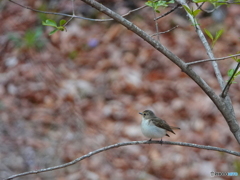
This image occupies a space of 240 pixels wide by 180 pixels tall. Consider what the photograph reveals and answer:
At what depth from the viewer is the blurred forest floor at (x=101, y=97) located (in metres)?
4.32

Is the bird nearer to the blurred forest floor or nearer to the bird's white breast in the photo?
the bird's white breast

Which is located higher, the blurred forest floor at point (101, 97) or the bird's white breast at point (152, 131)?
the blurred forest floor at point (101, 97)

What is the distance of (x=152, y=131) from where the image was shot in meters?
2.89

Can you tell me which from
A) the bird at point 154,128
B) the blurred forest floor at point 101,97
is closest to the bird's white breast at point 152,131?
the bird at point 154,128

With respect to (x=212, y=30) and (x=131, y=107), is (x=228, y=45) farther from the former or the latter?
(x=131, y=107)

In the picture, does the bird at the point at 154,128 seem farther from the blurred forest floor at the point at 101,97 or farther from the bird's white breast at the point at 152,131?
the blurred forest floor at the point at 101,97

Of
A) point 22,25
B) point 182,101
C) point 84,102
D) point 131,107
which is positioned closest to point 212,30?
point 182,101

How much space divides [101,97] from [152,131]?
2.37 meters

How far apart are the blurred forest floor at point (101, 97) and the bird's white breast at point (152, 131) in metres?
1.40

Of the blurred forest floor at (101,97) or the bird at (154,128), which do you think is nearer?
the bird at (154,128)

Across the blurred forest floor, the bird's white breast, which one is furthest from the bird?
the blurred forest floor

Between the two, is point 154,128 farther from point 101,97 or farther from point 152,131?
point 101,97

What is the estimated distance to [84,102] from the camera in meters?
5.07

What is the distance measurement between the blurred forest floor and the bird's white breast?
4.58 ft
